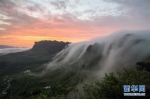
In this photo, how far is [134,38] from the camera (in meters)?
199

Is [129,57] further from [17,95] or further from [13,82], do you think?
[13,82]

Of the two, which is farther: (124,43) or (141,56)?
(124,43)

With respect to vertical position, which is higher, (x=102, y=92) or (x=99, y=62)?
(x=102, y=92)

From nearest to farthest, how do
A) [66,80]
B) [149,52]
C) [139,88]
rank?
1. [139,88]
2. [149,52]
3. [66,80]

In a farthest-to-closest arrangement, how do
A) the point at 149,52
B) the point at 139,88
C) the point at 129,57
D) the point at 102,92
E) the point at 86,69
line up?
the point at 86,69 < the point at 129,57 < the point at 149,52 < the point at 102,92 < the point at 139,88

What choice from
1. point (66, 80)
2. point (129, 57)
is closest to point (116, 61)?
point (129, 57)

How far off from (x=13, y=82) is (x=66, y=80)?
229 feet

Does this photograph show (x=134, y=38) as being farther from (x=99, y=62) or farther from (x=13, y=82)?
(x=13, y=82)

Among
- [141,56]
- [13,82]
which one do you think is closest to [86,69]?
[141,56]

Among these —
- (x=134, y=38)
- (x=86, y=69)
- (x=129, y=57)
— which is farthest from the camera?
(x=134, y=38)

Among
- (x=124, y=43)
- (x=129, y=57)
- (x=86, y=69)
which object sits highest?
(x=124, y=43)

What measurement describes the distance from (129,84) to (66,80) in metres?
145

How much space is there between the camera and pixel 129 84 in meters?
31.8

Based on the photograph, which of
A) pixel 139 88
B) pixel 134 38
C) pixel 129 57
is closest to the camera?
pixel 139 88
